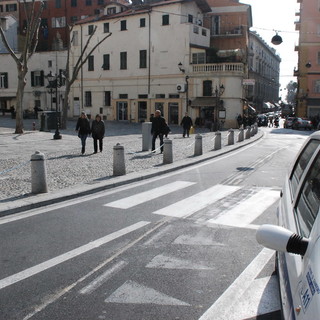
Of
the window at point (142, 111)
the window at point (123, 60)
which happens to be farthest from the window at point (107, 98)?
the window at point (142, 111)

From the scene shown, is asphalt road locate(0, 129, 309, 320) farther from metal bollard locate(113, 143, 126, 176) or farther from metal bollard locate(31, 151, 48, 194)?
metal bollard locate(113, 143, 126, 176)

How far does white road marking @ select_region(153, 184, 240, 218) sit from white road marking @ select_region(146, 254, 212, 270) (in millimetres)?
2149

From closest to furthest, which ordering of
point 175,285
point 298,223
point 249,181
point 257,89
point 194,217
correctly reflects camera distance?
point 298,223 → point 175,285 → point 194,217 → point 249,181 → point 257,89

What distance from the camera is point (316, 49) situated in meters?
54.1

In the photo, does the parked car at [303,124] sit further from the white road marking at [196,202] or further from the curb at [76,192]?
the white road marking at [196,202]

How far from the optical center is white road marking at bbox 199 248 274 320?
3793mm

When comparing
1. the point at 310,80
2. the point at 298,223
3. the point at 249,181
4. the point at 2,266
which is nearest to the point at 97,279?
the point at 2,266

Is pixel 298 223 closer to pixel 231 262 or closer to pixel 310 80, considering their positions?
pixel 231 262

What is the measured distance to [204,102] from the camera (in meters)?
43.3

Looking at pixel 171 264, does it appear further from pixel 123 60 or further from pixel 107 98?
pixel 107 98

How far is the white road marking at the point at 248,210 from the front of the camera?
6930 millimetres

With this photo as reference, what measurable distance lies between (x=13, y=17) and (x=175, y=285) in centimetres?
6516

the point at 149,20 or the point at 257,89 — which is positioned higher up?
the point at 149,20


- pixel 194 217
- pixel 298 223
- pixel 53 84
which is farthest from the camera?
pixel 53 84
